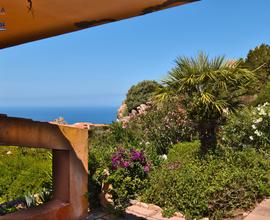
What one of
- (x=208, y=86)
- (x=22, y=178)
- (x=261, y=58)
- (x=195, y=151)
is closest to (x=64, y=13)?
(x=208, y=86)

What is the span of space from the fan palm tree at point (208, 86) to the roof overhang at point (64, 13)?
4.48 m

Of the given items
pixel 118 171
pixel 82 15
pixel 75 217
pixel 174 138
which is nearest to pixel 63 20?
pixel 82 15

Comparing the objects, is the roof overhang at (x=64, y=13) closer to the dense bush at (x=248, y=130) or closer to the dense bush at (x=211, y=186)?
the dense bush at (x=211, y=186)

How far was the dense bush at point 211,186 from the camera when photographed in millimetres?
5121

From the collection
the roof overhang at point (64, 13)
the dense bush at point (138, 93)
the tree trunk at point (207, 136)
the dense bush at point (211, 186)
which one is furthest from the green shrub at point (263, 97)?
the roof overhang at point (64, 13)

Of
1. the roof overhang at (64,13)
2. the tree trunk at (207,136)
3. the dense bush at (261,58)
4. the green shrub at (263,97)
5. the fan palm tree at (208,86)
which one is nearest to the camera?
the roof overhang at (64,13)

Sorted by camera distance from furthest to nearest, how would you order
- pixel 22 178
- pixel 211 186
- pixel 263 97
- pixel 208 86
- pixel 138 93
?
pixel 138 93 < pixel 263 97 < pixel 208 86 < pixel 22 178 < pixel 211 186

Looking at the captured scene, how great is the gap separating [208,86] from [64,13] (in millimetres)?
5296

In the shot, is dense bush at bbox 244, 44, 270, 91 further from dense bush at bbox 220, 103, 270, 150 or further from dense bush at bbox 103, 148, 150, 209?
dense bush at bbox 103, 148, 150, 209

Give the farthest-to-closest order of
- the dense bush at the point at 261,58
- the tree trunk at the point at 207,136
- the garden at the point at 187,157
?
the dense bush at the point at 261,58 < the tree trunk at the point at 207,136 < the garden at the point at 187,157

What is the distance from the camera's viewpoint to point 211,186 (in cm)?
533

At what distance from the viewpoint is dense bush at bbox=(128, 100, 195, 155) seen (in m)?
10.3

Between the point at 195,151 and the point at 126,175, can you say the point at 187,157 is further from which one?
the point at 126,175

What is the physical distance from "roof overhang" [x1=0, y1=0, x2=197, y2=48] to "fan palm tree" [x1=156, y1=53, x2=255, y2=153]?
4.48 metres
